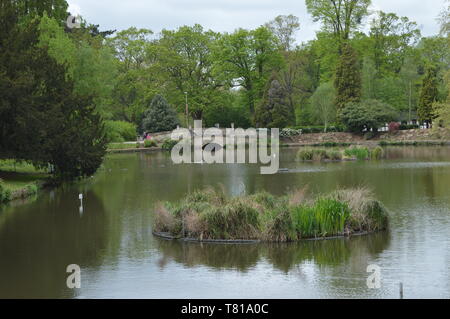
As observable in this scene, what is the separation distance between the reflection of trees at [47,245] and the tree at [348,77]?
157ft

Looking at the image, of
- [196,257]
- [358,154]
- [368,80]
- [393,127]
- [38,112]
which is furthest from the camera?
[368,80]

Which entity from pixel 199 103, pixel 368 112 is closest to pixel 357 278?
pixel 368 112

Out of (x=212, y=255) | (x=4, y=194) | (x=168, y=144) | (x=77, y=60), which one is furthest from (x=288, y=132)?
(x=212, y=255)

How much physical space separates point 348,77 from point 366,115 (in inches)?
208

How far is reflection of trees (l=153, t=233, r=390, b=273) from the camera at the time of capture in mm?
15516

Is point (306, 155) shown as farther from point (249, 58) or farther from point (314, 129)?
point (249, 58)

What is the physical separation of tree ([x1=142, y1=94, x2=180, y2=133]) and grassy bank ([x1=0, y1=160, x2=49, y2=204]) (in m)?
37.8

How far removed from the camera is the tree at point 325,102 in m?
73.0

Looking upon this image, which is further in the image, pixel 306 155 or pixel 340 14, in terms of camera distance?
pixel 340 14

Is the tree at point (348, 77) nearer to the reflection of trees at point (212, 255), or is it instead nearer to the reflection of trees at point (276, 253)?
the reflection of trees at point (276, 253)

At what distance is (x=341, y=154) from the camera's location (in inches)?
1864

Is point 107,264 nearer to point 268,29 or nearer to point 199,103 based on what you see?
point 199,103

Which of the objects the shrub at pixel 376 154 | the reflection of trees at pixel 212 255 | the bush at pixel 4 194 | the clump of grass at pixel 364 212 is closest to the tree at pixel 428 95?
the shrub at pixel 376 154

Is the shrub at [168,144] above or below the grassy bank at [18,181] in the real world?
above
